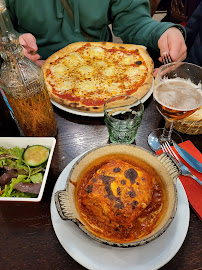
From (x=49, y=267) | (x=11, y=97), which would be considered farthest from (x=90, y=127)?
(x=49, y=267)

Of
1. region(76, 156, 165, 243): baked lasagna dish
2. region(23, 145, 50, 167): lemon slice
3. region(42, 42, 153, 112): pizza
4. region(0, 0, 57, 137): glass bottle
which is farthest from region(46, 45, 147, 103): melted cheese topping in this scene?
region(76, 156, 165, 243): baked lasagna dish

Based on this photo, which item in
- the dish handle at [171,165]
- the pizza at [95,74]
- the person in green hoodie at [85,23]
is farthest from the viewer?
the person in green hoodie at [85,23]

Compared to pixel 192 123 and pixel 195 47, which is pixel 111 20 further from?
pixel 192 123

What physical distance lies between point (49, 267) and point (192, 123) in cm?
85

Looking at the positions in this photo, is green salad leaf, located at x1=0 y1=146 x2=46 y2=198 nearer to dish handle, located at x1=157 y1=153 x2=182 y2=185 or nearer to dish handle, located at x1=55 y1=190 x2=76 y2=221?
dish handle, located at x1=55 y1=190 x2=76 y2=221

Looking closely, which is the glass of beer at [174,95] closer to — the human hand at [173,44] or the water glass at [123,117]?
the water glass at [123,117]

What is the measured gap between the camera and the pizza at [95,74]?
145 cm

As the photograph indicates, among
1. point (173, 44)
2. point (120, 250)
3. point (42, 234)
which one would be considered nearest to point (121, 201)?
point (120, 250)

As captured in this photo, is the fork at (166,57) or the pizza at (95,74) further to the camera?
the fork at (166,57)

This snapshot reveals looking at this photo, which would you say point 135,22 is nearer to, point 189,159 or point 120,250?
point 189,159

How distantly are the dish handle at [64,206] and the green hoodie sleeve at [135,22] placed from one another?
58.9 inches

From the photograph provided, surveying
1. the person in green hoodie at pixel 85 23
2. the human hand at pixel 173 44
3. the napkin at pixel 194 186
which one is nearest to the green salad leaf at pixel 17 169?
the napkin at pixel 194 186

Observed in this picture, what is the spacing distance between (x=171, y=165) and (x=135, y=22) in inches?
63.8

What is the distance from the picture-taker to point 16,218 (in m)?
0.92
